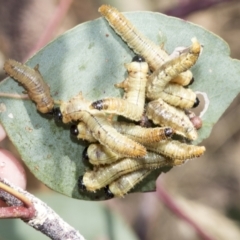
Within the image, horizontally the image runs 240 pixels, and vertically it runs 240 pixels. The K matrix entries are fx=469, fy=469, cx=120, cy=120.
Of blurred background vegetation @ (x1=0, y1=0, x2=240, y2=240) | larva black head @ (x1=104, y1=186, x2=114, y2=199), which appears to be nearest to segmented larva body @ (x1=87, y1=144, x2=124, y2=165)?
larva black head @ (x1=104, y1=186, x2=114, y2=199)

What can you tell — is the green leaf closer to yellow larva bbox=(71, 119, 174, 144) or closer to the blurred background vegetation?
yellow larva bbox=(71, 119, 174, 144)

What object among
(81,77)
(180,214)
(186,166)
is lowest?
(186,166)

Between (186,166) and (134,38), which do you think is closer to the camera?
(134,38)

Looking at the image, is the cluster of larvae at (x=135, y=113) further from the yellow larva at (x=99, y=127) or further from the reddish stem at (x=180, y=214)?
the reddish stem at (x=180, y=214)

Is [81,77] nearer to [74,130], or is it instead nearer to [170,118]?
[74,130]

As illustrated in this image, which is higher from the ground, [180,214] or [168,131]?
[168,131]

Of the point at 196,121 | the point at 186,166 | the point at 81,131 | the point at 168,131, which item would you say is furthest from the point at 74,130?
the point at 186,166

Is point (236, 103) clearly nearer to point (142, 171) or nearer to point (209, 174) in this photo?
point (209, 174)
